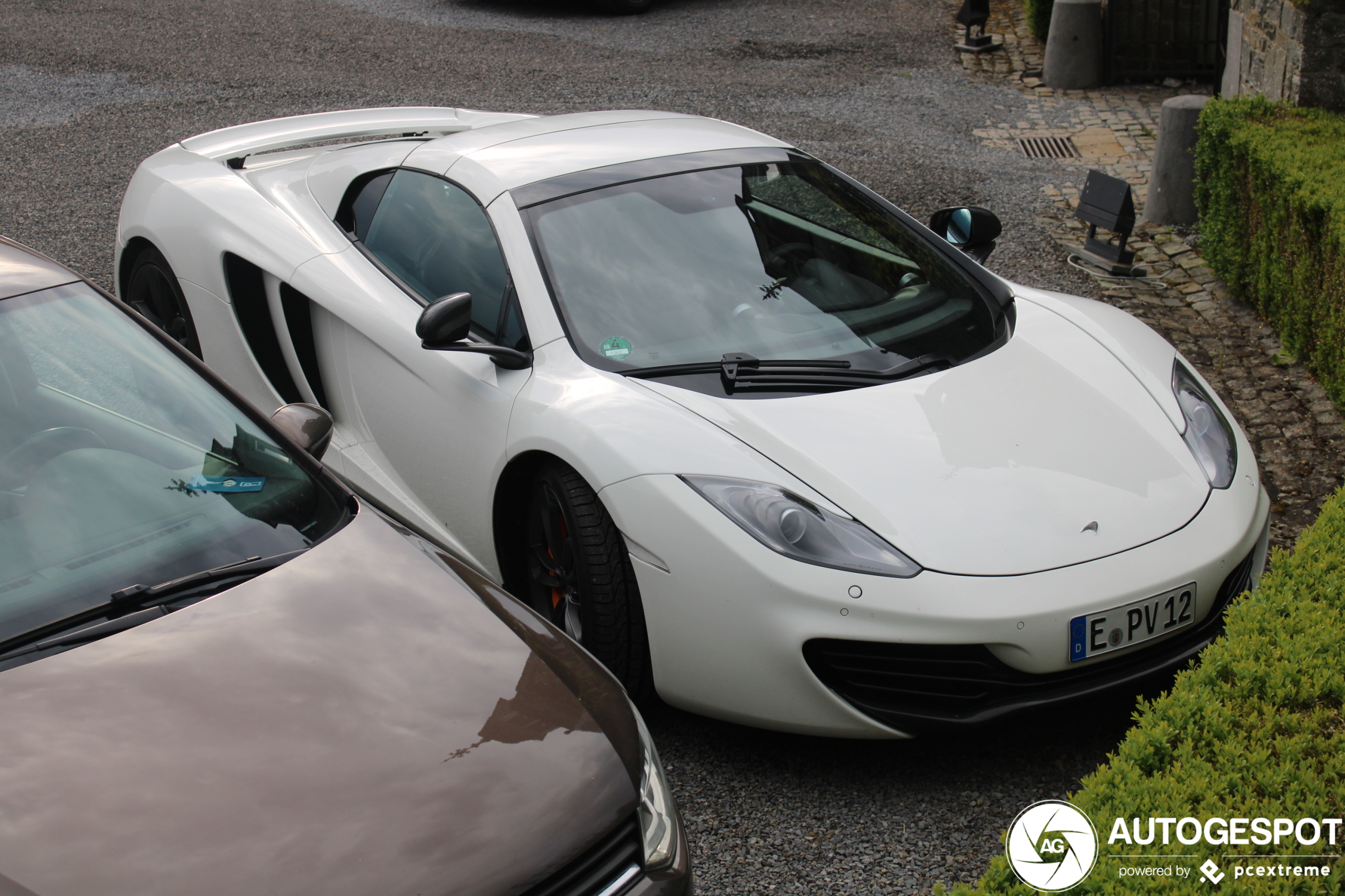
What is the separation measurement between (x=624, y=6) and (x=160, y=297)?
9.76 meters

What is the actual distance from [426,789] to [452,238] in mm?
2230

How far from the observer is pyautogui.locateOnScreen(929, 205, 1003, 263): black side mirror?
404cm

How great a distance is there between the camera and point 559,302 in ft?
10.9

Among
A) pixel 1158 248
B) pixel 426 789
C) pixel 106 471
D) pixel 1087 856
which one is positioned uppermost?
pixel 106 471

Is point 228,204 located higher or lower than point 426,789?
higher

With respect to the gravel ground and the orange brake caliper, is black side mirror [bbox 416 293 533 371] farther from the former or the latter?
the gravel ground

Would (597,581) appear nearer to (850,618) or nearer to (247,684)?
(850,618)

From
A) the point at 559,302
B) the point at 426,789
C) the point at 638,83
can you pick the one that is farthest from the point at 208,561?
the point at 638,83

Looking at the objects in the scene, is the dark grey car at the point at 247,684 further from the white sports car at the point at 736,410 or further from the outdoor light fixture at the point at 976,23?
the outdoor light fixture at the point at 976,23

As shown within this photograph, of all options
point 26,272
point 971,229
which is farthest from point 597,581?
point 971,229

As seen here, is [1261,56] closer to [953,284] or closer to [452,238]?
[953,284]

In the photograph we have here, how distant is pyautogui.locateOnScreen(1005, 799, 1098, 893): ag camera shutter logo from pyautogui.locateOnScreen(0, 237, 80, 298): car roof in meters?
2.40

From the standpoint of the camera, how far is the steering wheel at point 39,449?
2311mm

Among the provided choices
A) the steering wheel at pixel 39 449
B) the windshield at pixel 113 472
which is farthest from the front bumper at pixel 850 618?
the steering wheel at pixel 39 449
